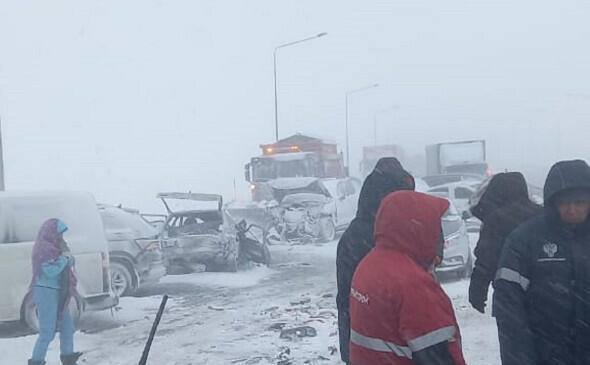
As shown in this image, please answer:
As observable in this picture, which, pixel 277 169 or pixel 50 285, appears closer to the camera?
pixel 50 285

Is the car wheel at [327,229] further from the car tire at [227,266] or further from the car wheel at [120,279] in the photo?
the car wheel at [120,279]

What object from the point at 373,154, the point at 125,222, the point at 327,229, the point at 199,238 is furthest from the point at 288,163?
the point at 373,154

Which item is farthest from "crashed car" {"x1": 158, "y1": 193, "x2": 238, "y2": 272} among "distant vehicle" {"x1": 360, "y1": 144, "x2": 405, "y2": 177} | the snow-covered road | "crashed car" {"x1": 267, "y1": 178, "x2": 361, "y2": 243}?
"distant vehicle" {"x1": 360, "y1": 144, "x2": 405, "y2": 177}

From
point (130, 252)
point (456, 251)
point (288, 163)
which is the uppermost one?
point (288, 163)

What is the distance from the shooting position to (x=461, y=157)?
37062mm

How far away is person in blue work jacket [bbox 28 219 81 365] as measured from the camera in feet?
23.6

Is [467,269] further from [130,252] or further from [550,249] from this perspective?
[550,249]

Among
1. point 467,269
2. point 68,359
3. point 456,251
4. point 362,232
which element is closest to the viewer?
point 362,232

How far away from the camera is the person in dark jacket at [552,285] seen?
336 centimetres

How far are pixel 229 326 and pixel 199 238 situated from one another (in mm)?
5251

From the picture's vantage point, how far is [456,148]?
1467 inches

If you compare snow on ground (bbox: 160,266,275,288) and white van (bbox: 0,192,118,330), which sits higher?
white van (bbox: 0,192,118,330)

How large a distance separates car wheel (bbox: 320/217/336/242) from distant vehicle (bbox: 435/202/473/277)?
8.28 metres

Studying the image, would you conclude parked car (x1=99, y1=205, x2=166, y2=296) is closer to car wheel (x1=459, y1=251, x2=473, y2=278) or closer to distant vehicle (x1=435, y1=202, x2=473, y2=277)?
distant vehicle (x1=435, y1=202, x2=473, y2=277)
